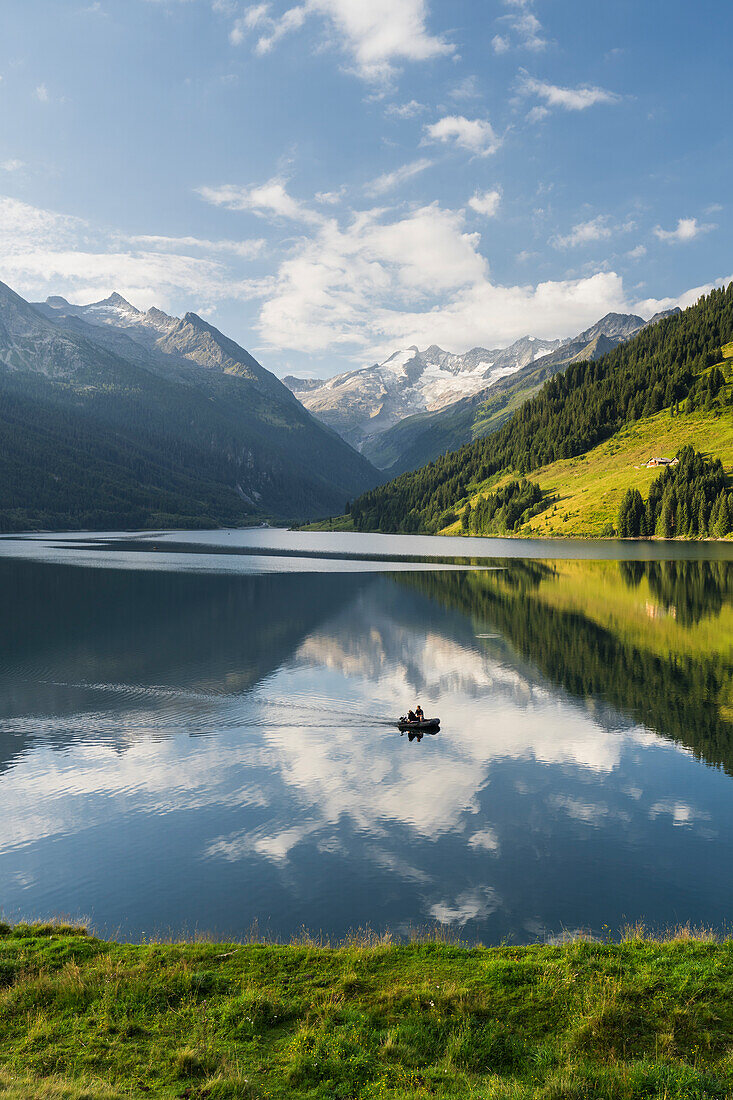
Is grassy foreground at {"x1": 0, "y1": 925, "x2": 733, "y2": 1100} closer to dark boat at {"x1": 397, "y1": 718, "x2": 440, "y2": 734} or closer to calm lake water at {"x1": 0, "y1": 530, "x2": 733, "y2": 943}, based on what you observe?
calm lake water at {"x1": 0, "y1": 530, "x2": 733, "y2": 943}

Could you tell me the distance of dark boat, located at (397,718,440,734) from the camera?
4925 centimetres

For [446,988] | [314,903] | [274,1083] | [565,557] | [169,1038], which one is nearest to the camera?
[274,1083]

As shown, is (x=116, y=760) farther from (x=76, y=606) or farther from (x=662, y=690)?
(x=76, y=606)

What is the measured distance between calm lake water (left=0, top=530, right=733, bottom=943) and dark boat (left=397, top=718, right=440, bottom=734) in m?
1.10

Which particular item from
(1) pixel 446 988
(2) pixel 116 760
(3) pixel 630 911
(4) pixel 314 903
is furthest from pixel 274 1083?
(2) pixel 116 760

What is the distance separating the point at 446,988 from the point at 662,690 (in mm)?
47757

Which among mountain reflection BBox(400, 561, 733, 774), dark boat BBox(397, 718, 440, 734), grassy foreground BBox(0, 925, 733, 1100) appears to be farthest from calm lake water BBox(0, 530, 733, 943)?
grassy foreground BBox(0, 925, 733, 1100)

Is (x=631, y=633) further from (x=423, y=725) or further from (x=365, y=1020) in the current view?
(x=365, y=1020)

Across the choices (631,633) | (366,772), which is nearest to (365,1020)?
(366,772)

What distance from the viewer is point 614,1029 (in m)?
16.0

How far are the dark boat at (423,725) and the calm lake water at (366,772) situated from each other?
43.2 inches

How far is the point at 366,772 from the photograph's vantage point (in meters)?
41.6

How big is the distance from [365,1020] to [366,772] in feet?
82.5

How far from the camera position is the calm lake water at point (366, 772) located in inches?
1069
